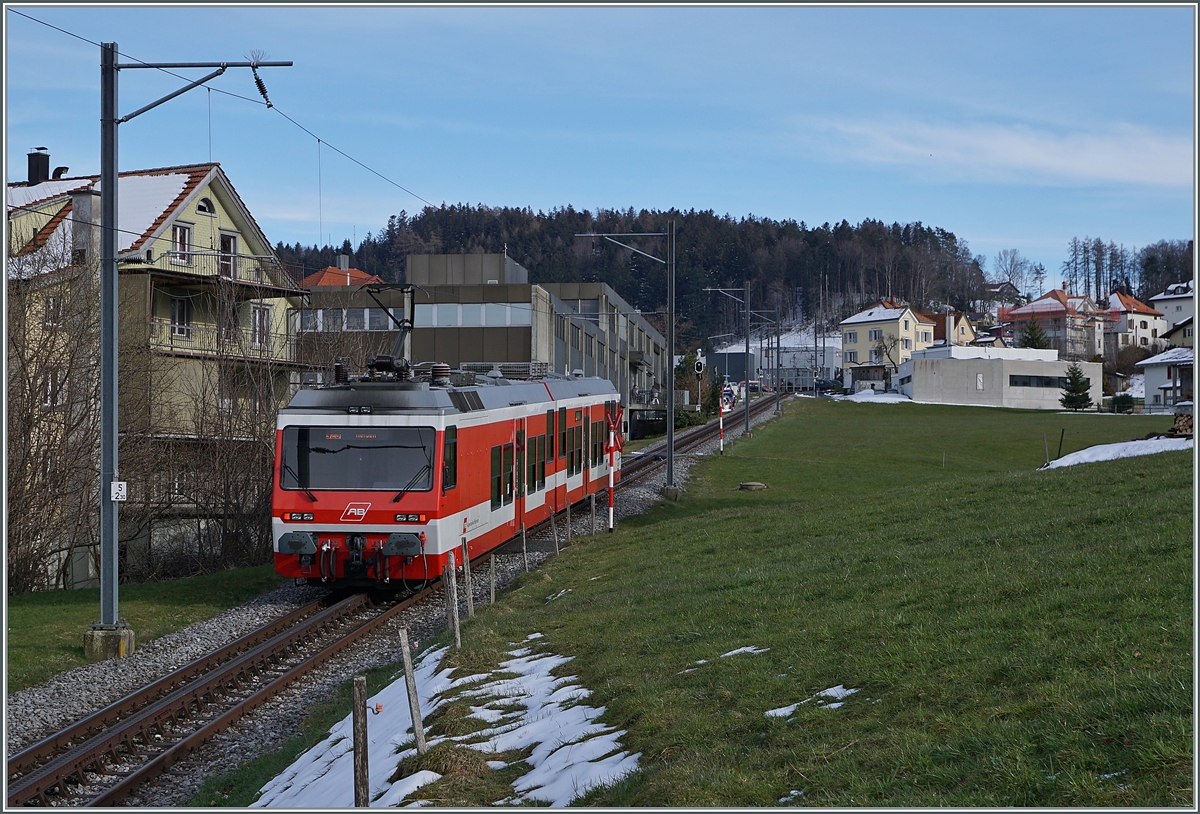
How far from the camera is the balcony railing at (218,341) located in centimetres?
3047

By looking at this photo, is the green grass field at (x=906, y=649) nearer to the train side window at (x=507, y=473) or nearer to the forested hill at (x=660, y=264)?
the train side window at (x=507, y=473)

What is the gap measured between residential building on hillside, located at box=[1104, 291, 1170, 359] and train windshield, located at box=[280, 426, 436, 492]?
13559 centimetres

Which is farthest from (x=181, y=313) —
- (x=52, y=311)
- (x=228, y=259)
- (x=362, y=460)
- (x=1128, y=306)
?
(x=1128, y=306)

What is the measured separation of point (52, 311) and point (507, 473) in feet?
33.1

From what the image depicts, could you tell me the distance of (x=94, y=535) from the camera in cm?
2364

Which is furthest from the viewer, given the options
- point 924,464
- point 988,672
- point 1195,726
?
point 924,464

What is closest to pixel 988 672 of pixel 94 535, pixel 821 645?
pixel 821 645

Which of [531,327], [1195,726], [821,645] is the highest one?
[531,327]

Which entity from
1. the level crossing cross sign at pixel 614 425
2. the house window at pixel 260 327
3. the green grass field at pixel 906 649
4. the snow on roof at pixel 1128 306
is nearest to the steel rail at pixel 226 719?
the green grass field at pixel 906 649

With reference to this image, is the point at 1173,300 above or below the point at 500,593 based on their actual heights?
above

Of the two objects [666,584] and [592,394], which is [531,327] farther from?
[666,584]

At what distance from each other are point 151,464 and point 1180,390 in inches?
3019

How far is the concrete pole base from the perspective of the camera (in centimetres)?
1341

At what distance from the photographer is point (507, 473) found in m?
20.2
